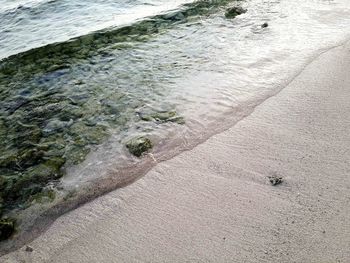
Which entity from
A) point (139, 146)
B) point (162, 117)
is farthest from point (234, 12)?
point (139, 146)

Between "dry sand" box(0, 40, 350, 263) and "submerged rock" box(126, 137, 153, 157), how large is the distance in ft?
1.65

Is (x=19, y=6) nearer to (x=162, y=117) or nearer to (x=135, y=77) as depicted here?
(x=135, y=77)

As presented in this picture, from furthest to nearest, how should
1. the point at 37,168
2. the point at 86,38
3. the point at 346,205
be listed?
the point at 86,38 → the point at 37,168 → the point at 346,205

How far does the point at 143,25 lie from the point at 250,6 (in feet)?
11.5

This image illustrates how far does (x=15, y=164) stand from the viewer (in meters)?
6.38

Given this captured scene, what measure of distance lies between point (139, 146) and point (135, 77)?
3.17m

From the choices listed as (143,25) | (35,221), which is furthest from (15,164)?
(143,25)

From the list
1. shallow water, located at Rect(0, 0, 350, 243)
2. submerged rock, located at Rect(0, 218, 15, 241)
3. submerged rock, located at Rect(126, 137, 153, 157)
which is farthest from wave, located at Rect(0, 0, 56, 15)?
submerged rock, located at Rect(0, 218, 15, 241)

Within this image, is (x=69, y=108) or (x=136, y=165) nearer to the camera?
(x=136, y=165)

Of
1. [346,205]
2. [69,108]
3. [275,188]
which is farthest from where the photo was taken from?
[69,108]

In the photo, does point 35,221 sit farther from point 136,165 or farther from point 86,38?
point 86,38

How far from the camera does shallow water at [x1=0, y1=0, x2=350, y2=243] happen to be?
630 cm

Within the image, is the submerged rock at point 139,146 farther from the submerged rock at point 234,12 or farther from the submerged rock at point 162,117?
the submerged rock at point 234,12

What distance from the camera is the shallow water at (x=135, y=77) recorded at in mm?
6297
